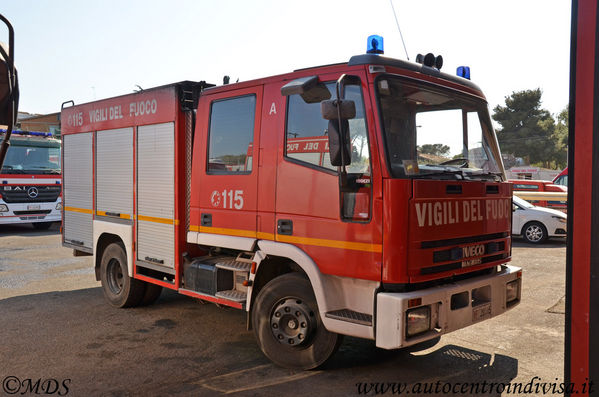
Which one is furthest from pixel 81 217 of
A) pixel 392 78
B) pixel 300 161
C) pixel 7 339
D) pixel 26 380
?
pixel 392 78

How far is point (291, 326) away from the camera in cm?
468

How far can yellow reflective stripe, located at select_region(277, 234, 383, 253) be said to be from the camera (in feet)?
13.5

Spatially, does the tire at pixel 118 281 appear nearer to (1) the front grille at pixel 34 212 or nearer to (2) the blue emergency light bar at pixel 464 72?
(2) the blue emergency light bar at pixel 464 72

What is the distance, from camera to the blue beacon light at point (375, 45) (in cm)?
435

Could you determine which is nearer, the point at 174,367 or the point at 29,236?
the point at 174,367

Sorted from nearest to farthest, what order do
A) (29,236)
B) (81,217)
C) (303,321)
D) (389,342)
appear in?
(389,342), (303,321), (81,217), (29,236)

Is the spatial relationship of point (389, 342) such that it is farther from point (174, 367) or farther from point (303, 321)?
point (174, 367)

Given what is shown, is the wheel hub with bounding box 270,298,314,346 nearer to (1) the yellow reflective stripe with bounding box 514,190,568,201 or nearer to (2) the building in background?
(1) the yellow reflective stripe with bounding box 514,190,568,201

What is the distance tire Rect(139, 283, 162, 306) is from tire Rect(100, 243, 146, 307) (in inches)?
1.6

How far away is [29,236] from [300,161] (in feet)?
40.6

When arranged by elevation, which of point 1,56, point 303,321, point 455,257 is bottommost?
point 303,321

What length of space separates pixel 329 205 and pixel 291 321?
1100 millimetres

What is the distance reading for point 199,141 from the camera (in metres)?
5.66

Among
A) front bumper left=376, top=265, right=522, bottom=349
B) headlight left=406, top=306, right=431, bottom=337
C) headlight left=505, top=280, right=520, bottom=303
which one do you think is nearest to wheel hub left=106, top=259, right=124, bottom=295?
front bumper left=376, top=265, right=522, bottom=349
